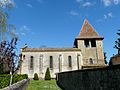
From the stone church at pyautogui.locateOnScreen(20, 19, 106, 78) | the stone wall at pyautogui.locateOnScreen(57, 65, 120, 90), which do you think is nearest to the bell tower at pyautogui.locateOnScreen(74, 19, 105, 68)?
the stone church at pyautogui.locateOnScreen(20, 19, 106, 78)

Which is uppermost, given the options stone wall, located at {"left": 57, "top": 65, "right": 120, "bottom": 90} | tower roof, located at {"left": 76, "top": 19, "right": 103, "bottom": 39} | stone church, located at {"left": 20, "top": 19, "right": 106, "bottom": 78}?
tower roof, located at {"left": 76, "top": 19, "right": 103, "bottom": 39}

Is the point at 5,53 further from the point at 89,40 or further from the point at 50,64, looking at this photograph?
the point at 89,40

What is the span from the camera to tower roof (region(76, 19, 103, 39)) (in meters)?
43.8

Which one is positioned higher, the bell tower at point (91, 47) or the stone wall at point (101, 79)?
the bell tower at point (91, 47)

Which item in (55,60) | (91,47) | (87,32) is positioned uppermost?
(87,32)

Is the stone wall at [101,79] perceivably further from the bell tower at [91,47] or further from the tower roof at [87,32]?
the tower roof at [87,32]

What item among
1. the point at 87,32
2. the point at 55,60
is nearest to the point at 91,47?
the point at 87,32

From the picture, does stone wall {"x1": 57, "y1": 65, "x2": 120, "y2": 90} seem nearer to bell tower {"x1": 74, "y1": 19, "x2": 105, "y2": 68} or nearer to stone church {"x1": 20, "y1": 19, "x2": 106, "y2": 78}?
stone church {"x1": 20, "y1": 19, "x2": 106, "y2": 78}

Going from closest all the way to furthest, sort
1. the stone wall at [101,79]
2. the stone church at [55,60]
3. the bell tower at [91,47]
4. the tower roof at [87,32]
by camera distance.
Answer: the stone wall at [101,79] → the stone church at [55,60] → the bell tower at [91,47] → the tower roof at [87,32]

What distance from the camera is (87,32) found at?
46.0 m

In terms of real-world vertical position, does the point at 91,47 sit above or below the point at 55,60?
above

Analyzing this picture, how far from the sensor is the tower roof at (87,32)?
1726 inches

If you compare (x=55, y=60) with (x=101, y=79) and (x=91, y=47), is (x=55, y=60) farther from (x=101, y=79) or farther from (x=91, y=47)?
(x=101, y=79)

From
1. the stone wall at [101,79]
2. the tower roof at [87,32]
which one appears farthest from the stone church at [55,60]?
the stone wall at [101,79]
